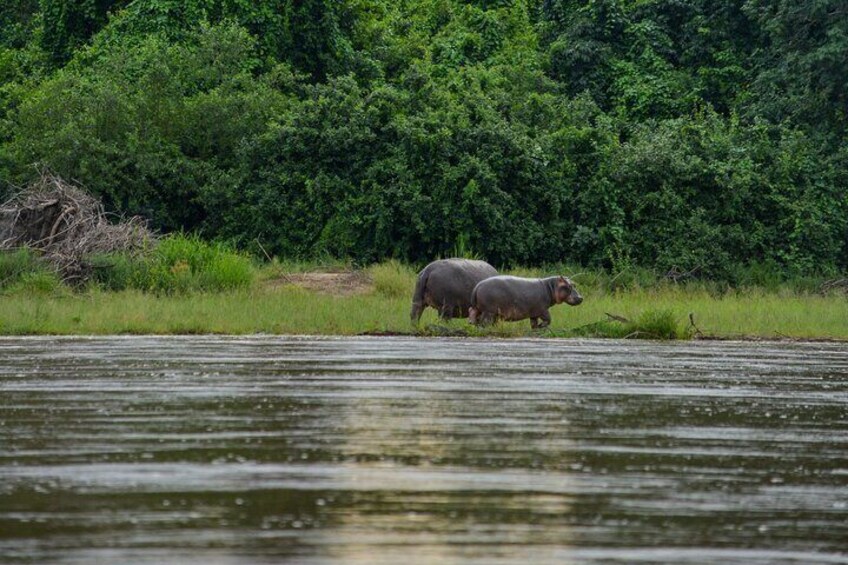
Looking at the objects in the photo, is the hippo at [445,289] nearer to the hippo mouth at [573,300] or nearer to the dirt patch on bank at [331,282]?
the hippo mouth at [573,300]

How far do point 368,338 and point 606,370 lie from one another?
223 inches

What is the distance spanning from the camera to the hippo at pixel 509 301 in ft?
75.4

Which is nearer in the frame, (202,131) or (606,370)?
(606,370)

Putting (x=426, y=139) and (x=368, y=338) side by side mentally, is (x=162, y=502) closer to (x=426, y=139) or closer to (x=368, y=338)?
(x=368, y=338)

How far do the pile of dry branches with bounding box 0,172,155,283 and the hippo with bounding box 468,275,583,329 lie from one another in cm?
791

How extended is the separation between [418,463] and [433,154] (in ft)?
77.7

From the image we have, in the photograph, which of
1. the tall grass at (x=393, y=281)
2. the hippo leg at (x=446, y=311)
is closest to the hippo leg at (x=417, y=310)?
the hippo leg at (x=446, y=311)

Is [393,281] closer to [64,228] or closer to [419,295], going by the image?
[419,295]

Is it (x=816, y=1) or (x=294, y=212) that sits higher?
(x=816, y=1)

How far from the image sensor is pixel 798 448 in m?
10.3

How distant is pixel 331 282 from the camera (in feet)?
94.5

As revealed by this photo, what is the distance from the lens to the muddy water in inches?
278

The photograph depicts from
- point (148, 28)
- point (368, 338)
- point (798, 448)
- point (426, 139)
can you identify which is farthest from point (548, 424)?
point (148, 28)

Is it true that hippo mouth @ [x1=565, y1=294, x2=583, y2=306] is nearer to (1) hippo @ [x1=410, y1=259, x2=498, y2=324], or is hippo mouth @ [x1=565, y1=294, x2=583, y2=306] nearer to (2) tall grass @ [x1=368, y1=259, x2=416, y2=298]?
(1) hippo @ [x1=410, y1=259, x2=498, y2=324]
